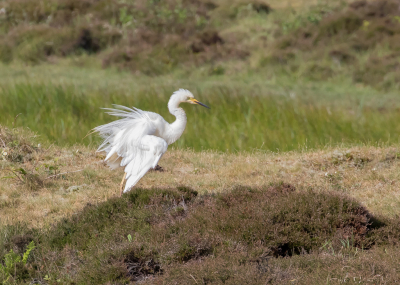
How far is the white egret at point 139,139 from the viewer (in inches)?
242

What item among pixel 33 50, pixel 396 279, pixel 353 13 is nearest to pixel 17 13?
pixel 33 50

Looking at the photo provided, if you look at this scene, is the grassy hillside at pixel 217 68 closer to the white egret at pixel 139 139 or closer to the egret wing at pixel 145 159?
the white egret at pixel 139 139

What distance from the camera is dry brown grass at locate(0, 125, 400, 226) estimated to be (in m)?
6.85

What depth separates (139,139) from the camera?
640 cm

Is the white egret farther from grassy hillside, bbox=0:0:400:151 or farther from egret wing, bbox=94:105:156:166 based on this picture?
grassy hillside, bbox=0:0:400:151

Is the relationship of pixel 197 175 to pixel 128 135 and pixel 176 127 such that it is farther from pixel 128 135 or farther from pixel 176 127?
pixel 128 135

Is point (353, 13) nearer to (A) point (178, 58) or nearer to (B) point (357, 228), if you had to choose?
(A) point (178, 58)

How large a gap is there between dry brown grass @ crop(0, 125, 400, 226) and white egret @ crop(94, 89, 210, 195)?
78 cm

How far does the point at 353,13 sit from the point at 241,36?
514cm

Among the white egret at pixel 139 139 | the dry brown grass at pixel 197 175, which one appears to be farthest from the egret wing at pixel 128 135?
the dry brown grass at pixel 197 175

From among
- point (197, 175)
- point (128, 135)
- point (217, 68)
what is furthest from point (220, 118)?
point (217, 68)

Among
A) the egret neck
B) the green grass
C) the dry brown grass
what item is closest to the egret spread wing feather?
the egret neck

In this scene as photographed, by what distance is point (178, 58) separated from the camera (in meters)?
21.9

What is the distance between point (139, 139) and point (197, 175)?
6.48 feet
